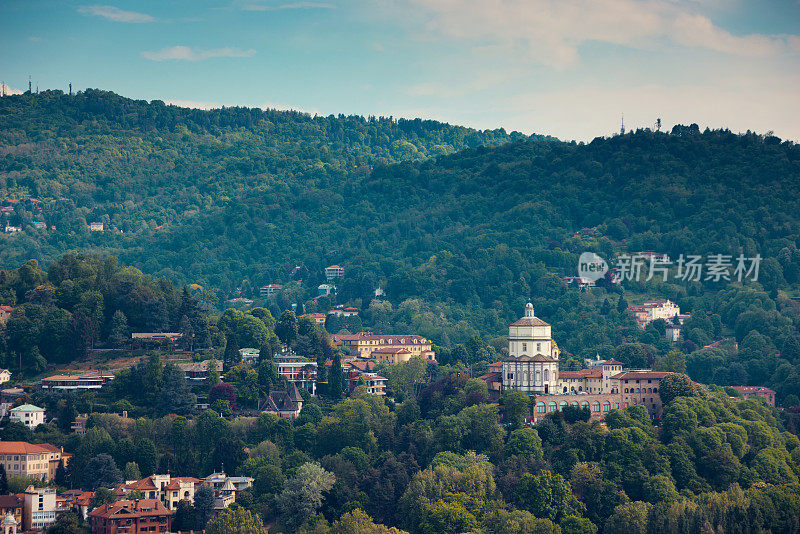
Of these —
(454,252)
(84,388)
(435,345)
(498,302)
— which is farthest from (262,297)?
(84,388)

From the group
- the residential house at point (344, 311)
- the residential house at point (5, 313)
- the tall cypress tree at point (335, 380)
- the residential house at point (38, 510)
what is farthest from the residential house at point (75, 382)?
the residential house at point (344, 311)

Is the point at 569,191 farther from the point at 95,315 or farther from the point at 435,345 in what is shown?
the point at 95,315

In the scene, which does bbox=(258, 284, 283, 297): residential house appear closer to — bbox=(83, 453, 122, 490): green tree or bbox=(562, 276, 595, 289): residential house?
→ bbox=(562, 276, 595, 289): residential house

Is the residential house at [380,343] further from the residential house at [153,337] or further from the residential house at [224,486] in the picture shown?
the residential house at [224,486]

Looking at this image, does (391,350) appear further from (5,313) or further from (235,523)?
(235,523)

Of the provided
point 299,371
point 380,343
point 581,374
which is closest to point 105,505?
point 299,371

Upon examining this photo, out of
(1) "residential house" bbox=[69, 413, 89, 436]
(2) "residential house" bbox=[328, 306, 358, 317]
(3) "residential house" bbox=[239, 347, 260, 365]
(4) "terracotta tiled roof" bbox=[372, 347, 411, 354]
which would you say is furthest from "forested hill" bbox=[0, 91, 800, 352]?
(1) "residential house" bbox=[69, 413, 89, 436]
